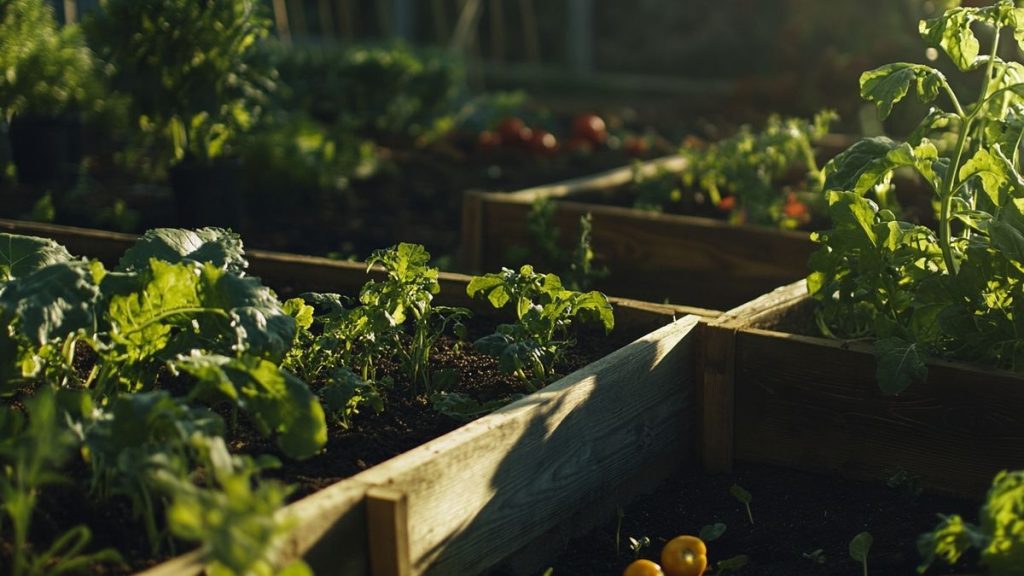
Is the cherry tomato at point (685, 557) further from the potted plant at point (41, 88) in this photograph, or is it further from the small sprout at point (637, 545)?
the potted plant at point (41, 88)

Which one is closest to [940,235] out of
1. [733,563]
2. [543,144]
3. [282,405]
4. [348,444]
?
[733,563]

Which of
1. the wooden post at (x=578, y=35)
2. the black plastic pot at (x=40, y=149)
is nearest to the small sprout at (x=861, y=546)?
the black plastic pot at (x=40, y=149)

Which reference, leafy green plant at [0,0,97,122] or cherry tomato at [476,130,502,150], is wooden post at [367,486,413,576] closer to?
leafy green plant at [0,0,97,122]

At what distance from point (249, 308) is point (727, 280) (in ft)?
7.58

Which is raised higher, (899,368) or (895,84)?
(895,84)

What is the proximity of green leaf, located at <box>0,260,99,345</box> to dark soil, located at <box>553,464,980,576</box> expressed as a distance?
1040 millimetres

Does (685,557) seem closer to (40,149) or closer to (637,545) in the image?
(637,545)

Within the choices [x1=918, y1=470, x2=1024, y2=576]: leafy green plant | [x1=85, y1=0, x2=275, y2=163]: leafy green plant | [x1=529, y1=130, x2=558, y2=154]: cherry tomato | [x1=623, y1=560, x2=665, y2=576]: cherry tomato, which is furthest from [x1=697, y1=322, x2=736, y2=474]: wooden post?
[x1=529, y1=130, x2=558, y2=154]: cherry tomato

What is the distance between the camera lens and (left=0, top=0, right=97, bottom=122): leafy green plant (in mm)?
4566

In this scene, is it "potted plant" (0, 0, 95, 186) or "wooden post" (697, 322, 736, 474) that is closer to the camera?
"wooden post" (697, 322, 736, 474)

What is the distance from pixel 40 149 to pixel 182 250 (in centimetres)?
289

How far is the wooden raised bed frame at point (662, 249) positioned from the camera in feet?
13.9

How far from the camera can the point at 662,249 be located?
14.5ft

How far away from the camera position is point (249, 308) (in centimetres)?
233
